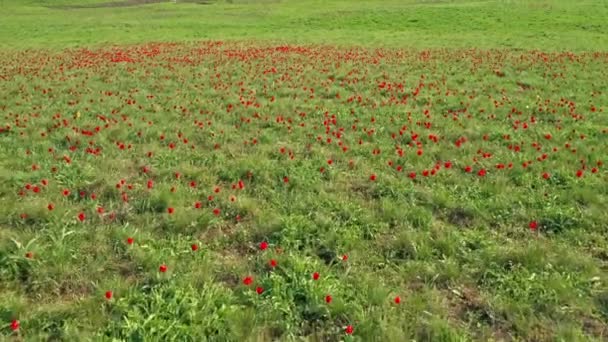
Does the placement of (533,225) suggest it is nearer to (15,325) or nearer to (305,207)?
(305,207)

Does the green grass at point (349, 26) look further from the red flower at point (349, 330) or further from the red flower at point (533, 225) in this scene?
the red flower at point (349, 330)

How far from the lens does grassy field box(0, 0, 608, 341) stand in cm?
446

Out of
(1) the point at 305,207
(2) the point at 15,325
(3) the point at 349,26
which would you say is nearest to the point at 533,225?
(1) the point at 305,207

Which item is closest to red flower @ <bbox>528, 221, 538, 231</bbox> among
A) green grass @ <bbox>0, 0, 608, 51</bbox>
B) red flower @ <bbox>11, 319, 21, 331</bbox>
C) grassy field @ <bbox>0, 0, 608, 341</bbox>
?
grassy field @ <bbox>0, 0, 608, 341</bbox>

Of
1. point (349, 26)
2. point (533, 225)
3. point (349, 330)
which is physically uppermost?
point (349, 26)

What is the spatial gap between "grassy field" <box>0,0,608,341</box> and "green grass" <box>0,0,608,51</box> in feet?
38.9

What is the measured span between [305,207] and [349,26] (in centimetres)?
3166

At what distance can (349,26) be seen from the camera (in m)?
36.1

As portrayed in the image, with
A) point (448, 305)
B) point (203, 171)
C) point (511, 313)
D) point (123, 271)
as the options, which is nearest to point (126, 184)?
point (203, 171)

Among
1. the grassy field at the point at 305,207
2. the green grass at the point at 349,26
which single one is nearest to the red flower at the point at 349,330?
the grassy field at the point at 305,207

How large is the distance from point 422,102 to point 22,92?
440 inches

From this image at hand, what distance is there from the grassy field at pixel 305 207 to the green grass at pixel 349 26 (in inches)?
467

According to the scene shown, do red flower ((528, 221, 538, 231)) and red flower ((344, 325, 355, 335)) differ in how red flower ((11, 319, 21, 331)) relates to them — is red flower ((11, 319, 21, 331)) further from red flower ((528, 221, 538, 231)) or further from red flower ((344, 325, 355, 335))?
red flower ((528, 221, 538, 231))

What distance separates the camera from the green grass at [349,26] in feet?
89.3
